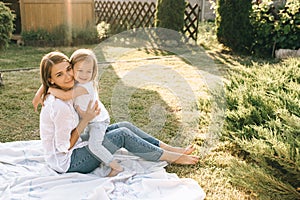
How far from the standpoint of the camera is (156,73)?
6.29 meters

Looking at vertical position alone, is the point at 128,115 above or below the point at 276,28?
below

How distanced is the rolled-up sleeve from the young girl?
8cm

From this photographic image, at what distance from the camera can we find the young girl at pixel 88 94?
2377mm

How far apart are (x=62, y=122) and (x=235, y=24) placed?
657cm

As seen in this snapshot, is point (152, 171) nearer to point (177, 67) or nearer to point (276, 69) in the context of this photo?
point (276, 69)

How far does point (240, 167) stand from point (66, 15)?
873 centimetres

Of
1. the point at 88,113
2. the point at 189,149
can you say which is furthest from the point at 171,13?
the point at 88,113

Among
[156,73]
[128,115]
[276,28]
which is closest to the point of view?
[128,115]

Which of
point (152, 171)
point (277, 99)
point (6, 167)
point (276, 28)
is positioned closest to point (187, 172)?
point (152, 171)

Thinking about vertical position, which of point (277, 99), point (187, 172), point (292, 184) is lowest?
point (187, 172)

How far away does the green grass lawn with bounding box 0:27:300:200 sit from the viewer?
2143 mm

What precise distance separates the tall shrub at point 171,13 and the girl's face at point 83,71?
22.5ft

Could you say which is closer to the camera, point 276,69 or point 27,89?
point 276,69

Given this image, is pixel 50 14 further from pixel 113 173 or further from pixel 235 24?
pixel 113 173
